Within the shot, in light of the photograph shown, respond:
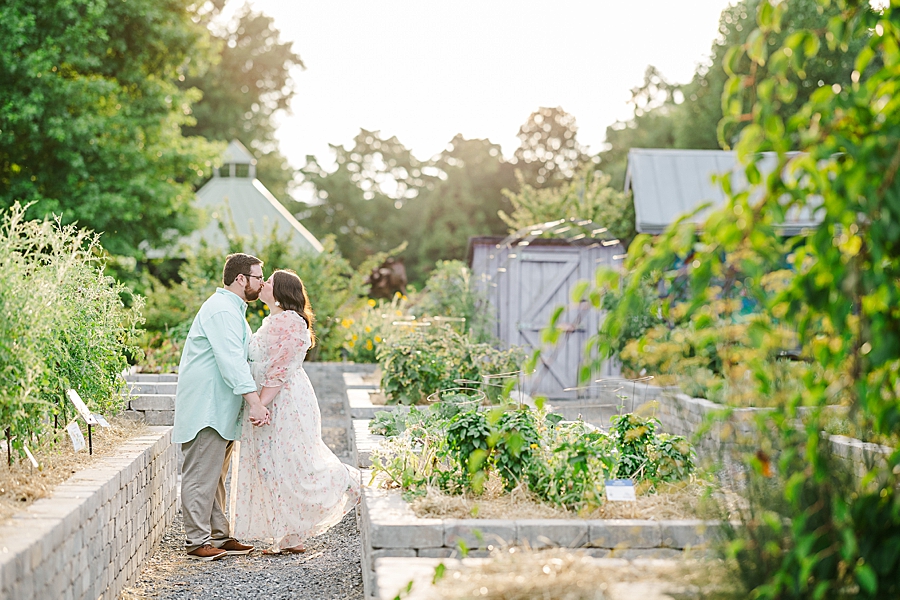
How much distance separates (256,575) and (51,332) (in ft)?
5.67

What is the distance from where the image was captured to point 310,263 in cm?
1283

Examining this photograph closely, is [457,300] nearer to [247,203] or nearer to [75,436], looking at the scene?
[75,436]

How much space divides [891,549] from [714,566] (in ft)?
1.84

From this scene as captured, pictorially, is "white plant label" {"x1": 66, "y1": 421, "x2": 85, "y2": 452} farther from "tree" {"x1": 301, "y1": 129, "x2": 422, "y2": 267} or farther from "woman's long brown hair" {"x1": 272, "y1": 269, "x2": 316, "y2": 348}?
"tree" {"x1": 301, "y1": 129, "x2": 422, "y2": 267}

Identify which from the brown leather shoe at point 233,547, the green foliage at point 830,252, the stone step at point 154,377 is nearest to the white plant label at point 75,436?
the brown leather shoe at point 233,547

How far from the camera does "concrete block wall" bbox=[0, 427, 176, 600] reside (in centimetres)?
285

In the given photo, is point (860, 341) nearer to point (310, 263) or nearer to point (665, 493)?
point (665, 493)

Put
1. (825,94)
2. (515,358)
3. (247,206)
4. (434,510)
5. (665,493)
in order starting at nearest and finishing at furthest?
(825,94) < (434,510) < (665,493) < (515,358) < (247,206)

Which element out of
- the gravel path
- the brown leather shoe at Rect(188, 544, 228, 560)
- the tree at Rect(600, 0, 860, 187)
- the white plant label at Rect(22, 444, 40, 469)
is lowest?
the gravel path

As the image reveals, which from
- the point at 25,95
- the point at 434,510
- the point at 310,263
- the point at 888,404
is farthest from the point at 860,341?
the point at 25,95

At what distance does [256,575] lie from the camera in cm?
457

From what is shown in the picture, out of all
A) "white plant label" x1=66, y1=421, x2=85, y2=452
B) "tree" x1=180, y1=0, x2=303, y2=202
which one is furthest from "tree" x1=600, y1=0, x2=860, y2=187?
"white plant label" x1=66, y1=421, x2=85, y2=452

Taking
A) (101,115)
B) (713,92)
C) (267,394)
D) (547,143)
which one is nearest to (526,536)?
(267,394)

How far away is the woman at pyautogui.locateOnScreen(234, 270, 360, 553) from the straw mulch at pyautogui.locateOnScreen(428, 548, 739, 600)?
240cm
